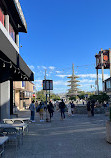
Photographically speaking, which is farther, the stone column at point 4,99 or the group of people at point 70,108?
the group of people at point 70,108

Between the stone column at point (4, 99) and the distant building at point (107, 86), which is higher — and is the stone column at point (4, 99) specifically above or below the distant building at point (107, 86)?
below

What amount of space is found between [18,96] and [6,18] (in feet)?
→ 84.4

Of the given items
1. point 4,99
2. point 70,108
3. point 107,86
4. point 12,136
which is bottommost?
point 70,108

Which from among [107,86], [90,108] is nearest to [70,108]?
[90,108]

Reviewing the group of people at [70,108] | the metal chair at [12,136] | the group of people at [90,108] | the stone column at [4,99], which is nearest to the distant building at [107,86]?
the group of people at [70,108]

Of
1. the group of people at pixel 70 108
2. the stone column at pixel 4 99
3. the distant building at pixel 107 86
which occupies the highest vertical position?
the distant building at pixel 107 86

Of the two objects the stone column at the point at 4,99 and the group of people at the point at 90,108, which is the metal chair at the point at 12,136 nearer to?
the stone column at the point at 4,99

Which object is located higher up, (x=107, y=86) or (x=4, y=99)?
(x=107, y=86)

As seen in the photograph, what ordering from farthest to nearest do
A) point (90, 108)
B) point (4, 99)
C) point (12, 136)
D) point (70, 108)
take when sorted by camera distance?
point (70, 108), point (90, 108), point (4, 99), point (12, 136)

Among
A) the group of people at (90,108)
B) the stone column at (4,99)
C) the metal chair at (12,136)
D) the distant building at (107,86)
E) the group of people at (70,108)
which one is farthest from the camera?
the distant building at (107,86)

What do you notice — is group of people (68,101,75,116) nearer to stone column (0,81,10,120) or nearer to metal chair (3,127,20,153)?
stone column (0,81,10,120)

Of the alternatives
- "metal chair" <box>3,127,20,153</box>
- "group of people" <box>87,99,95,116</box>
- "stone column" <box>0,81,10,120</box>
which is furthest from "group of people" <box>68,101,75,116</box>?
"metal chair" <box>3,127,20,153</box>

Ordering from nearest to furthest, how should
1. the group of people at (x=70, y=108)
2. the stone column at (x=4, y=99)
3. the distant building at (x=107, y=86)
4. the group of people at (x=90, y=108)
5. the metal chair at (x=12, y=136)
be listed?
the metal chair at (x=12, y=136), the stone column at (x=4, y=99), the group of people at (x=90, y=108), the group of people at (x=70, y=108), the distant building at (x=107, y=86)

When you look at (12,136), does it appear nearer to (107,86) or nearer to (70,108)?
(70,108)
